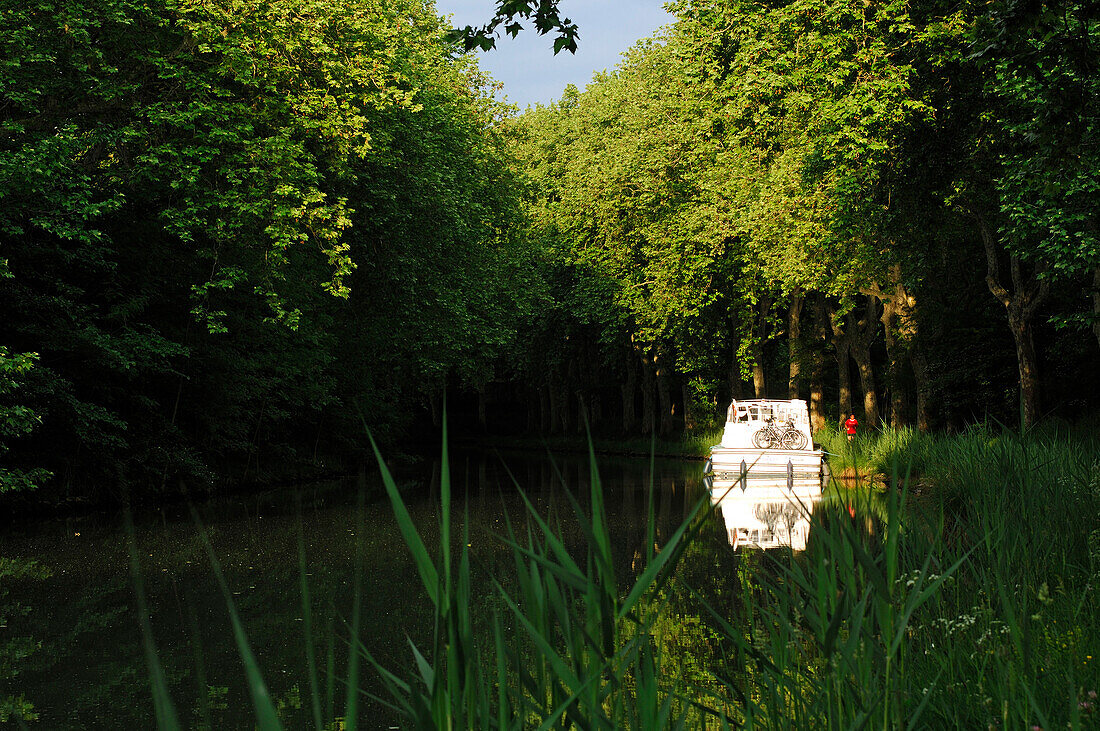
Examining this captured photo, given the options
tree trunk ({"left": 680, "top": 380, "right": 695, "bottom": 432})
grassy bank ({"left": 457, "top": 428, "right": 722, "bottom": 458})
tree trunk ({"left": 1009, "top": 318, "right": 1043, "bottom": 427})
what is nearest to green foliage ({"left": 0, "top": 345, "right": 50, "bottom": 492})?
tree trunk ({"left": 1009, "top": 318, "right": 1043, "bottom": 427})

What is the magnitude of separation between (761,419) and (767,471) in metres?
3.57

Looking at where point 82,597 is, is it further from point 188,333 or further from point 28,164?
point 188,333

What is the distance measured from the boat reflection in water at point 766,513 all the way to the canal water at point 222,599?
20 cm

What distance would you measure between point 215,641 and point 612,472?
23.2 m

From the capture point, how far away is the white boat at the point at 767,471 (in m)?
14.5

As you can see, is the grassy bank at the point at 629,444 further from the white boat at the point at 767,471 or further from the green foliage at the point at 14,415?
the green foliage at the point at 14,415

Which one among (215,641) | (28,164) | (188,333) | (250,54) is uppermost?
(250,54)

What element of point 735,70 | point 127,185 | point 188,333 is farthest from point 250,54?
point 735,70

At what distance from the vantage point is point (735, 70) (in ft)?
76.3

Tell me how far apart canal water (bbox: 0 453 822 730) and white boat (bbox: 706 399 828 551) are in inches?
12.8

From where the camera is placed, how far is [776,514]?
16.7 m

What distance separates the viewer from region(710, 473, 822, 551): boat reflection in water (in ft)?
40.6

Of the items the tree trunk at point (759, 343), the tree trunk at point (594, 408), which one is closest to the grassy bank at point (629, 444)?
the tree trunk at point (594, 408)

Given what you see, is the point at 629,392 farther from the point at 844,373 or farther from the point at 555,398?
the point at 844,373
